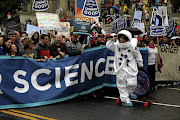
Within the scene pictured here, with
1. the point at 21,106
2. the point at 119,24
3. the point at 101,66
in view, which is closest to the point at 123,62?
the point at 101,66

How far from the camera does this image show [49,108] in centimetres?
816

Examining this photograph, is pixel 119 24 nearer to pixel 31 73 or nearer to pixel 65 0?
pixel 31 73

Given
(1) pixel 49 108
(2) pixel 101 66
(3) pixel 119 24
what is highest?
(3) pixel 119 24

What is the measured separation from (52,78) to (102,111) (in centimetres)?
159

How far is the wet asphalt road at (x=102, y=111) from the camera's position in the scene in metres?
7.40

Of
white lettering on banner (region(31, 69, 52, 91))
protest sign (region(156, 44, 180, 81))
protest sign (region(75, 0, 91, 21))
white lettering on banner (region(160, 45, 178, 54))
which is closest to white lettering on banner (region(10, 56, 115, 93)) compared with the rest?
white lettering on banner (region(31, 69, 52, 91))

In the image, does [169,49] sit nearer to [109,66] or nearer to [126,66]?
[109,66]

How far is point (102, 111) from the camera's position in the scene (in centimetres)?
791

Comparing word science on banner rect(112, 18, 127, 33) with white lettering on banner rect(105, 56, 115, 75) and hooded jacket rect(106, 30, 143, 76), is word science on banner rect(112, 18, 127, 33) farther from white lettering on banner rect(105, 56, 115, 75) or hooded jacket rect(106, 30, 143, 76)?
hooded jacket rect(106, 30, 143, 76)

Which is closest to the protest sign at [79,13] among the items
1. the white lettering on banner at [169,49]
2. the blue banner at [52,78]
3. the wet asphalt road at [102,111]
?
the blue banner at [52,78]

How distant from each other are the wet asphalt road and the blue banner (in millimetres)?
262

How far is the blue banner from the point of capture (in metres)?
8.10

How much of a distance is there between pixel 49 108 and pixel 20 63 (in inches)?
48.9

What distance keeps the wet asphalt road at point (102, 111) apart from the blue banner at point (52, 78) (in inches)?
10.3
